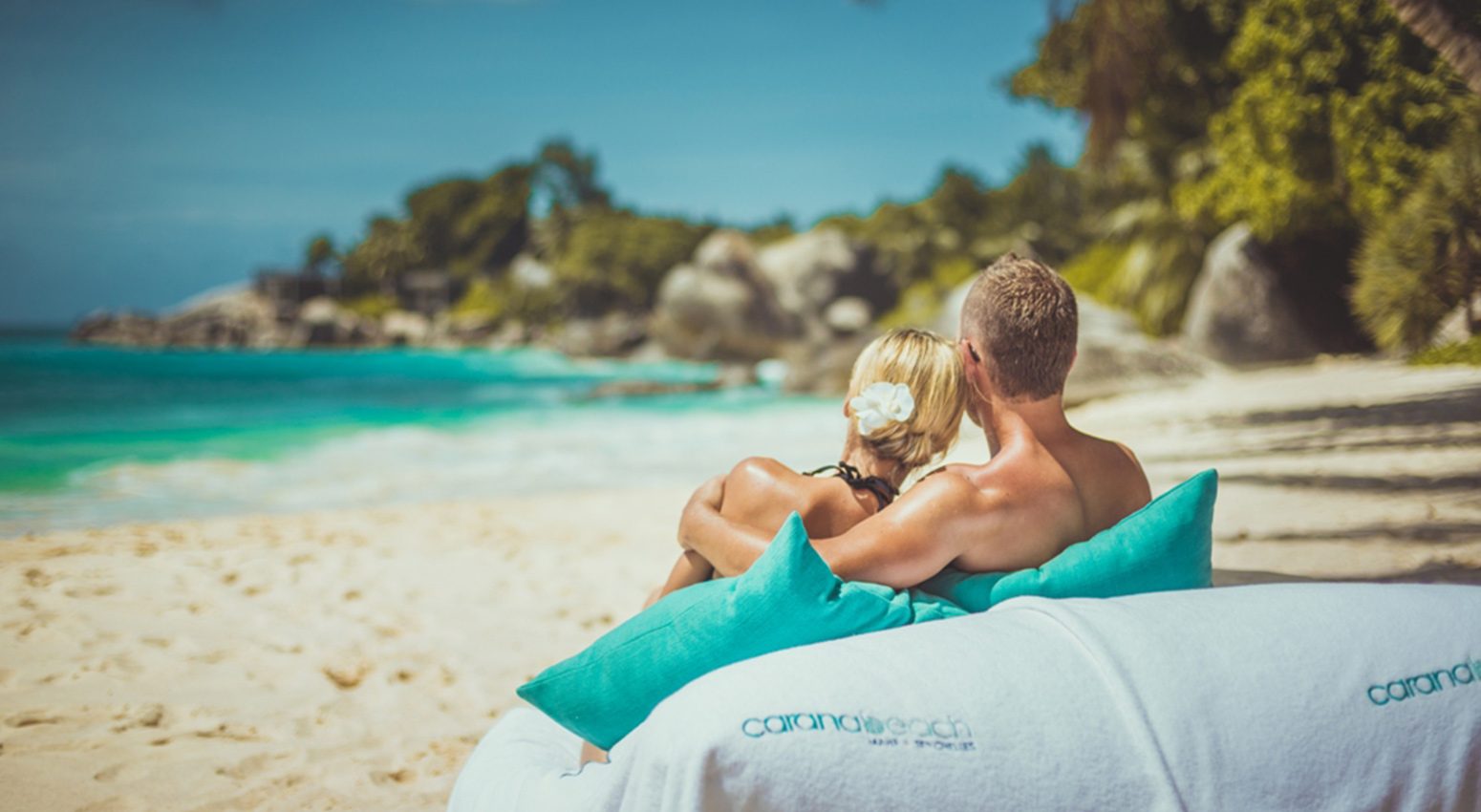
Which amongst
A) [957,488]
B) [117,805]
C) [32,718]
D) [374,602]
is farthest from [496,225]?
[957,488]

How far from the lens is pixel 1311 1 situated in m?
7.15

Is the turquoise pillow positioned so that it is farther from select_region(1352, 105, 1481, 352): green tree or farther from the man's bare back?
select_region(1352, 105, 1481, 352): green tree

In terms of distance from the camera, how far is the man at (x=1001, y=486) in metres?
1.78

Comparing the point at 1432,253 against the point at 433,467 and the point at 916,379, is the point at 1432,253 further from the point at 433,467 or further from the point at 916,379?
the point at 433,467

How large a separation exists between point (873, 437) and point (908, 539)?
0.26 m

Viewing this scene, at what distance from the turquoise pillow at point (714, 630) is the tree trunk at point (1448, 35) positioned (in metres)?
3.78

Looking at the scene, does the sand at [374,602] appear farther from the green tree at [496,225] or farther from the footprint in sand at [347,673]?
the green tree at [496,225]

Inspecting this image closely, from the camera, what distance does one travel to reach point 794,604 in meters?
1.60

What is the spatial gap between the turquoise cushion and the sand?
117cm

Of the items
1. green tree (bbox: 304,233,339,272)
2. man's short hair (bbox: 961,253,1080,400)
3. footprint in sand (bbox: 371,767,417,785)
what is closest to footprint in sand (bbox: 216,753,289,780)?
footprint in sand (bbox: 371,767,417,785)

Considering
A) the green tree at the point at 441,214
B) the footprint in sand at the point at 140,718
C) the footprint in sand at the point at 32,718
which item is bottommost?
the footprint in sand at the point at 140,718

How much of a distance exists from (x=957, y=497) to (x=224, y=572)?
14.3ft

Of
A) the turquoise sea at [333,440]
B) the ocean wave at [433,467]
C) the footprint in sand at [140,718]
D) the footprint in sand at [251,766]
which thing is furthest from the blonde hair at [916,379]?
the turquoise sea at [333,440]

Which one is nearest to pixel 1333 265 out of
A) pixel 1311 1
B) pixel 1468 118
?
pixel 1311 1
